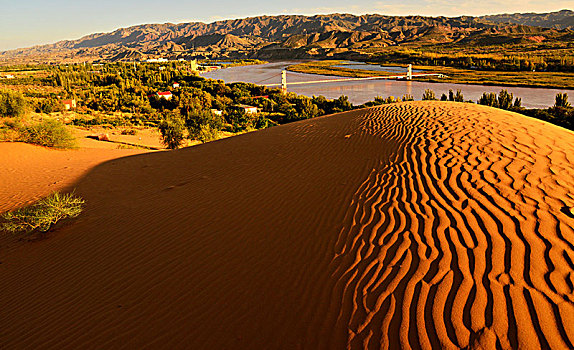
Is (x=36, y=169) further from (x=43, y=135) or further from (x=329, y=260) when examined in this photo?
(x=329, y=260)

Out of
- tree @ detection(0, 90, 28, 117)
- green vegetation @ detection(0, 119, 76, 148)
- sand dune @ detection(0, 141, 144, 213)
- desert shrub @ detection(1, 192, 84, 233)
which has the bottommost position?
sand dune @ detection(0, 141, 144, 213)

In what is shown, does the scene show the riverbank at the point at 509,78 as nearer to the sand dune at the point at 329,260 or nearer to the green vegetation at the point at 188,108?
the green vegetation at the point at 188,108

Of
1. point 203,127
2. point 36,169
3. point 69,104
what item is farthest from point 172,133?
point 69,104

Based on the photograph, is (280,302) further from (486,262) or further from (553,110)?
(553,110)

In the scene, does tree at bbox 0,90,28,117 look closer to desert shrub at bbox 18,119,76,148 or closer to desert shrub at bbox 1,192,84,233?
desert shrub at bbox 18,119,76,148

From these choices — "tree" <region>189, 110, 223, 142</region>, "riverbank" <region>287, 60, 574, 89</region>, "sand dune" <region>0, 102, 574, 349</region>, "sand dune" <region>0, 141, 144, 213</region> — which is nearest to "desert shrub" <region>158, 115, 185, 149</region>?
"tree" <region>189, 110, 223, 142</region>

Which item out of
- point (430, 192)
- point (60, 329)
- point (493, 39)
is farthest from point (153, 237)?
point (493, 39)

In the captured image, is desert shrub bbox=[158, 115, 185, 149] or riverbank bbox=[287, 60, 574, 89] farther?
riverbank bbox=[287, 60, 574, 89]

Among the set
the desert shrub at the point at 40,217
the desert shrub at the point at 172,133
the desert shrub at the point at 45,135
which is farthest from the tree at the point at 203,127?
the desert shrub at the point at 40,217

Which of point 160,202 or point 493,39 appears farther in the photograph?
point 493,39
